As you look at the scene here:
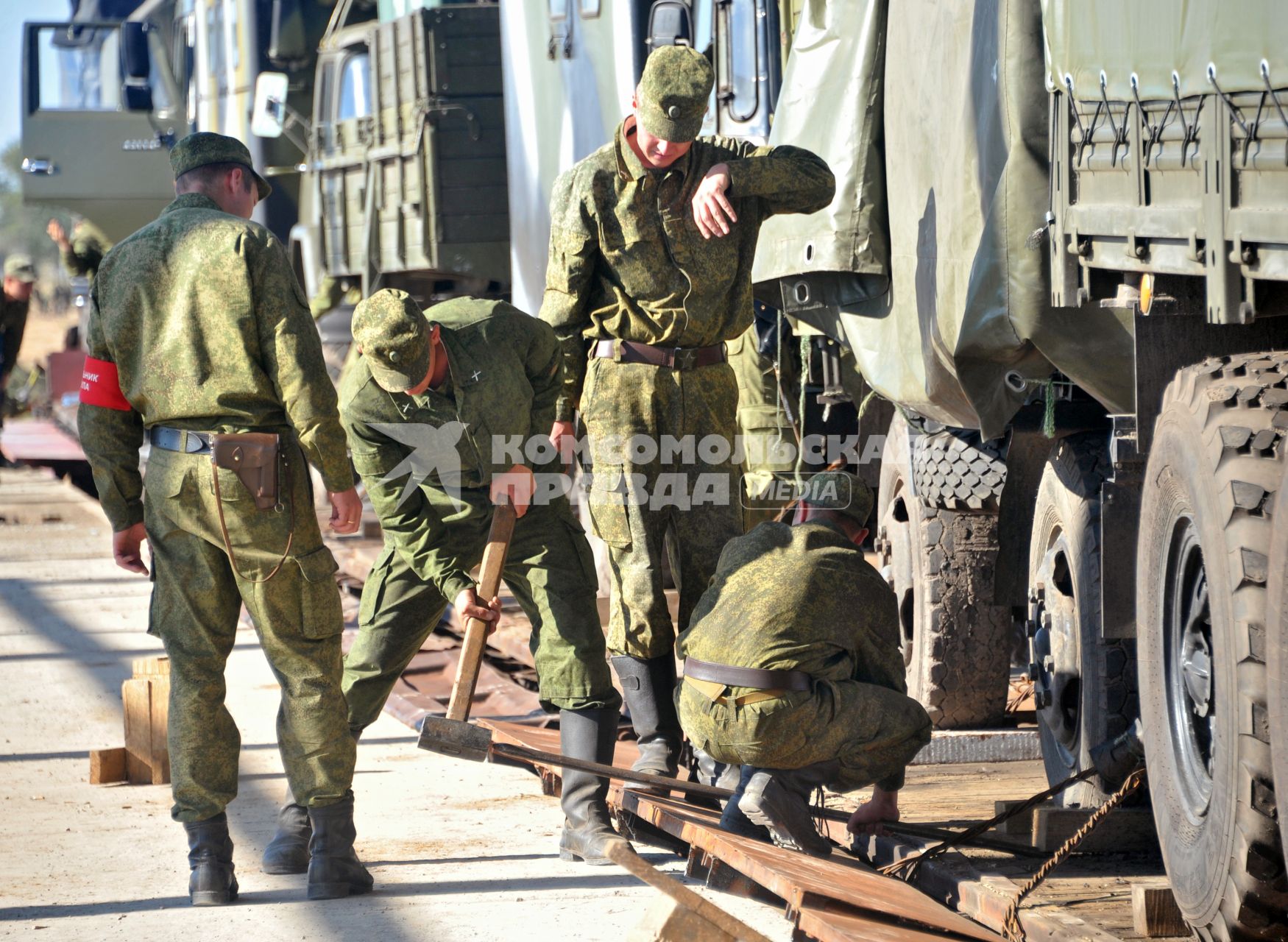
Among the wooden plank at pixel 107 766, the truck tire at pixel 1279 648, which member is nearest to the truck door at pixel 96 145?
the wooden plank at pixel 107 766

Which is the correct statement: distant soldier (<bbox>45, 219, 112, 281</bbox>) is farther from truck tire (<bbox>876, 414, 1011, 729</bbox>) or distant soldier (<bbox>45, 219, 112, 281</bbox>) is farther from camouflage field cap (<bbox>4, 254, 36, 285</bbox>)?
truck tire (<bbox>876, 414, 1011, 729</bbox>)

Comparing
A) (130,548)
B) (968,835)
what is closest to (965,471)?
(968,835)

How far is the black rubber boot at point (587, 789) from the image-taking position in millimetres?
5367

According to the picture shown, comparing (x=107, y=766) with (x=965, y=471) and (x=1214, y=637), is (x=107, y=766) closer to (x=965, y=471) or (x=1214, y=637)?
(x=965, y=471)

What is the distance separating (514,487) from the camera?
5.28 meters

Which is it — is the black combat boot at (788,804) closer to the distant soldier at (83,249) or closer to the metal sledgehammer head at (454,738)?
the metal sledgehammer head at (454,738)

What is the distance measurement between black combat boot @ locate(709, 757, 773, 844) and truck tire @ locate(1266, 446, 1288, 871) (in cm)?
187

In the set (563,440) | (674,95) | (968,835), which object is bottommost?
(968,835)

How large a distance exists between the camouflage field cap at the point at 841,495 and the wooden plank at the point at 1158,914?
140cm

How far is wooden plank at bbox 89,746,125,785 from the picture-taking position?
6633 millimetres

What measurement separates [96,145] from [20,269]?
64.5 inches

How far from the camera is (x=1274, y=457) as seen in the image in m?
3.22

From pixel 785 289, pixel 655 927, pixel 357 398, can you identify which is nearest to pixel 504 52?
pixel 785 289

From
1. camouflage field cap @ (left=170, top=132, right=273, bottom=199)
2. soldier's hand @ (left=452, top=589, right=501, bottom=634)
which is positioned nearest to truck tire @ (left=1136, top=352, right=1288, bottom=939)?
soldier's hand @ (left=452, top=589, right=501, bottom=634)
